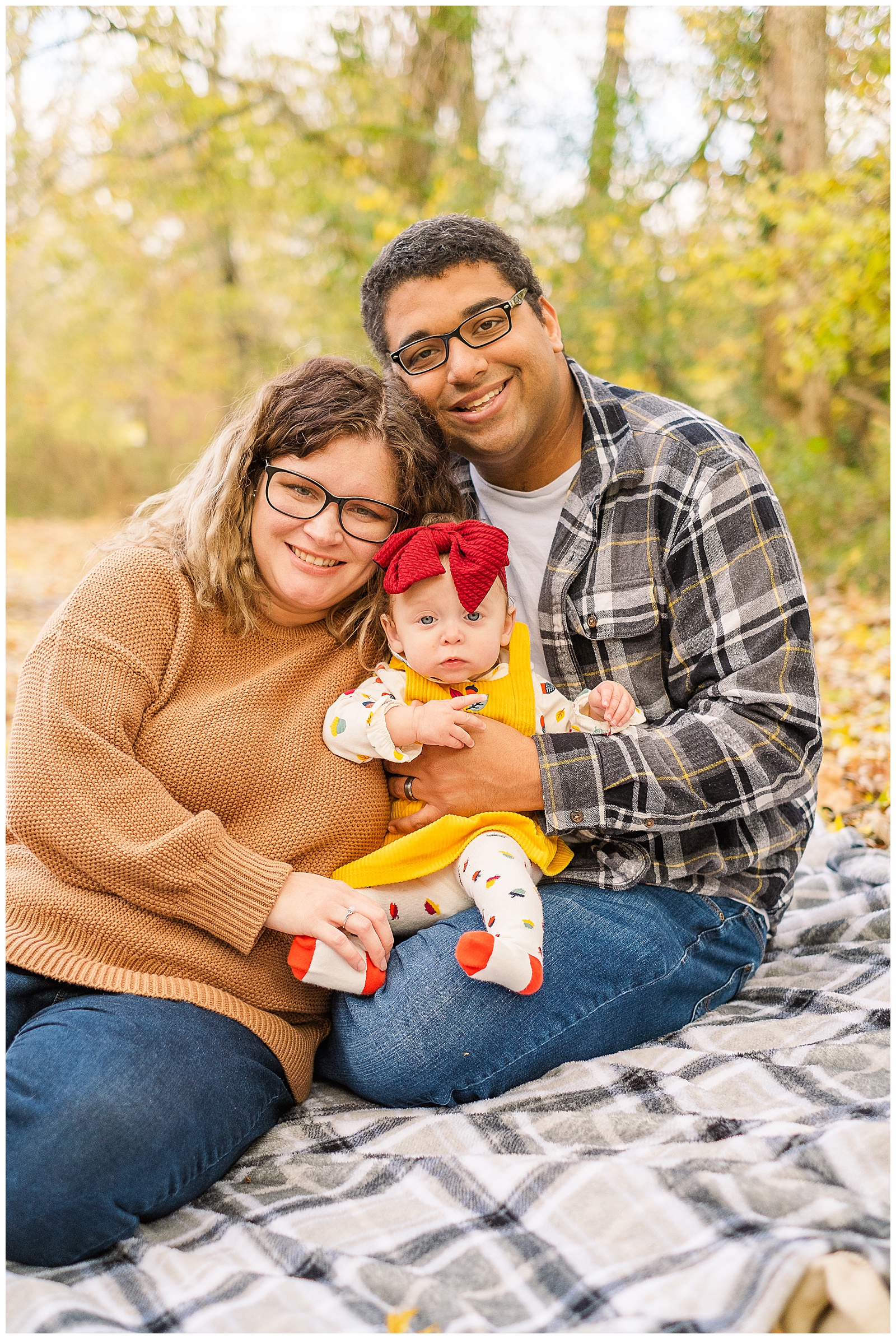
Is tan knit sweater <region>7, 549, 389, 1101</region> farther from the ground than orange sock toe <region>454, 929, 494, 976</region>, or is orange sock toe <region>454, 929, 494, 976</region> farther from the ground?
tan knit sweater <region>7, 549, 389, 1101</region>

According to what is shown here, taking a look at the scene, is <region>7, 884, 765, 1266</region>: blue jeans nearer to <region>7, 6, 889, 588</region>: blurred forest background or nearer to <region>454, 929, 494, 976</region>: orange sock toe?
<region>454, 929, 494, 976</region>: orange sock toe


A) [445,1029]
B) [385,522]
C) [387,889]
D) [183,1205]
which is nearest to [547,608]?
[385,522]

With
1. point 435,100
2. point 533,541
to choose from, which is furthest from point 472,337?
point 435,100

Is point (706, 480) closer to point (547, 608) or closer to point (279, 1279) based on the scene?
point (547, 608)

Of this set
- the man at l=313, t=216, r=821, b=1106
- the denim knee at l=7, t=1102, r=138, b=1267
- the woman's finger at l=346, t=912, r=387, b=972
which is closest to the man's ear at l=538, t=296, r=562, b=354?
the man at l=313, t=216, r=821, b=1106

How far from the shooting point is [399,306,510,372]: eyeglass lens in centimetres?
239

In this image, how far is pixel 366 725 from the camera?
6.91 ft

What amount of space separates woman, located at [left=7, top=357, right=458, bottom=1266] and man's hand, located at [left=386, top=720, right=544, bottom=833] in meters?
0.14

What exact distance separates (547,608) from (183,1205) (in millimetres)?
1456

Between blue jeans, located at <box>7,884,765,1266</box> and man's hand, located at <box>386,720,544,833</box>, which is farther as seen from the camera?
man's hand, located at <box>386,720,544,833</box>

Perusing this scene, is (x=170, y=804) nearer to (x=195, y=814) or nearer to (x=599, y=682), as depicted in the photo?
(x=195, y=814)

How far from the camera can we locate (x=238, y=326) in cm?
1234

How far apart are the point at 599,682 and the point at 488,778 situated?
0.43m

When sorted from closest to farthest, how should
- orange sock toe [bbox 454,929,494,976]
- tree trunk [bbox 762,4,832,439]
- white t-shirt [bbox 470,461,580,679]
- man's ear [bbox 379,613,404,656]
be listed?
orange sock toe [bbox 454,929,494,976]
man's ear [bbox 379,613,404,656]
white t-shirt [bbox 470,461,580,679]
tree trunk [bbox 762,4,832,439]
